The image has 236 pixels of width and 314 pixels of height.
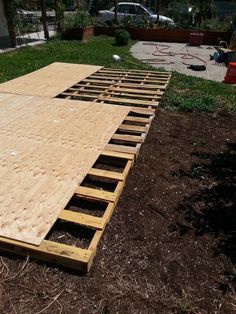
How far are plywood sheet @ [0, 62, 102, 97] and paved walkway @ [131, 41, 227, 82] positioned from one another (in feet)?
10.3

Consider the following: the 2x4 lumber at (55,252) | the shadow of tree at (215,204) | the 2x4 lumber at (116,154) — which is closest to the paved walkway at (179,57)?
the shadow of tree at (215,204)

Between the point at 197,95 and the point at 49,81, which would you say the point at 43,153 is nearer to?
the point at 49,81

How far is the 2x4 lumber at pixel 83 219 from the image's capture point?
2973 mm

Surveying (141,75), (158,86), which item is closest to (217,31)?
(141,75)

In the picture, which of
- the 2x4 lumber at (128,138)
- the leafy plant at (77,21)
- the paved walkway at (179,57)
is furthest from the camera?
the leafy plant at (77,21)

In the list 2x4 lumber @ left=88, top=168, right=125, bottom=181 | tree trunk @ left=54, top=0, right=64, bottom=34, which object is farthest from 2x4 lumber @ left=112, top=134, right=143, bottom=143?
tree trunk @ left=54, top=0, right=64, bottom=34

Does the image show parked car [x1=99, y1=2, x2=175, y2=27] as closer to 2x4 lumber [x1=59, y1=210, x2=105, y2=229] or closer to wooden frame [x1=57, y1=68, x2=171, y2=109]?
wooden frame [x1=57, y1=68, x2=171, y2=109]

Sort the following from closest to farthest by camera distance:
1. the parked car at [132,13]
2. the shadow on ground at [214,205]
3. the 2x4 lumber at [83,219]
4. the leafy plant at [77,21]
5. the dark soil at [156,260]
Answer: the dark soil at [156,260], the 2x4 lumber at [83,219], the shadow on ground at [214,205], the leafy plant at [77,21], the parked car at [132,13]

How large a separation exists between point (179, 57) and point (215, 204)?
9.96 m

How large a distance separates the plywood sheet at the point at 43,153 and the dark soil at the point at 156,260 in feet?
1.42

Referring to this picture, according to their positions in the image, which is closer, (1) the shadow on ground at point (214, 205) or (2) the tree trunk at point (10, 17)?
(1) the shadow on ground at point (214, 205)

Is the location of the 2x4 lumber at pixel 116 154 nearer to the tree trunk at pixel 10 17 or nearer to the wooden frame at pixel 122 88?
the wooden frame at pixel 122 88

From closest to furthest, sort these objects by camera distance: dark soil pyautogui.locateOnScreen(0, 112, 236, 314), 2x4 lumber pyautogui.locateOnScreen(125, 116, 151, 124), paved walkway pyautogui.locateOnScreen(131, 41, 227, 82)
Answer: dark soil pyautogui.locateOnScreen(0, 112, 236, 314), 2x4 lumber pyautogui.locateOnScreen(125, 116, 151, 124), paved walkway pyautogui.locateOnScreen(131, 41, 227, 82)

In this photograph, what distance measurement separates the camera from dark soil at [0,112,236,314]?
8.02ft
